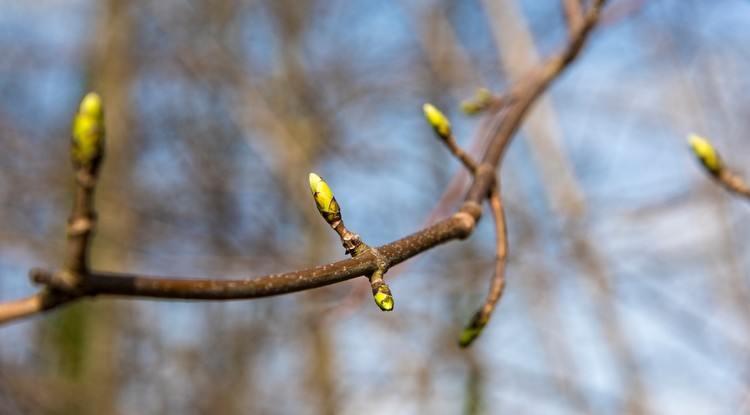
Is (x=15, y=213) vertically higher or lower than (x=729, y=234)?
higher

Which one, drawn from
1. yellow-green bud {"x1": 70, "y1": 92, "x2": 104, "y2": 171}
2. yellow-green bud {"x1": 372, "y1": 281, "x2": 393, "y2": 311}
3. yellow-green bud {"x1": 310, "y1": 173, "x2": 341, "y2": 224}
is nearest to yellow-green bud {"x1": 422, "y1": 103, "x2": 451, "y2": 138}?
yellow-green bud {"x1": 310, "y1": 173, "x2": 341, "y2": 224}

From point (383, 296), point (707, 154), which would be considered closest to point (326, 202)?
point (383, 296)

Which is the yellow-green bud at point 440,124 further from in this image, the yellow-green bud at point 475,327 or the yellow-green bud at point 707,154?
the yellow-green bud at point 707,154

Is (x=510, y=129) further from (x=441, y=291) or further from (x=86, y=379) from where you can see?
(x=86, y=379)

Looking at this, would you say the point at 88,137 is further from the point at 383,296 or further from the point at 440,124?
the point at 440,124

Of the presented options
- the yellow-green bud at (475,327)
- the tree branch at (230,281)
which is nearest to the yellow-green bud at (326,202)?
the tree branch at (230,281)

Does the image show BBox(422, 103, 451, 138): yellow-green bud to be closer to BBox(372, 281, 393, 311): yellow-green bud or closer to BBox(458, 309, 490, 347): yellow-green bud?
BBox(458, 309, 490, 347): yellow-green bud

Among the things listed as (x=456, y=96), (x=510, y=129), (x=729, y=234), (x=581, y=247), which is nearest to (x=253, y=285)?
(x=510, y=129)

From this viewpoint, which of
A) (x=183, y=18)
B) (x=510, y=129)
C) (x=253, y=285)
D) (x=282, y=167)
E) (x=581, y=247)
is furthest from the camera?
(x=183, y=18)
